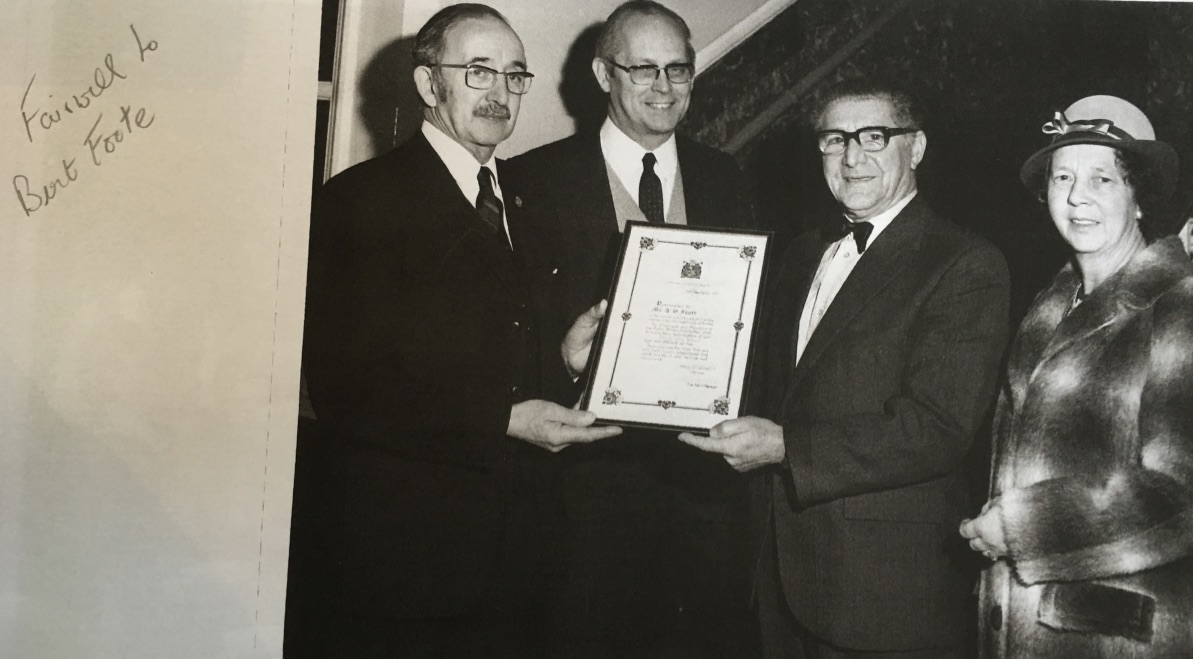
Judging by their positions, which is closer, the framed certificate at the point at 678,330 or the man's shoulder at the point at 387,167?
the framed certificate at the point at 678,330

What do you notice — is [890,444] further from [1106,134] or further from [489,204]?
[489,204]

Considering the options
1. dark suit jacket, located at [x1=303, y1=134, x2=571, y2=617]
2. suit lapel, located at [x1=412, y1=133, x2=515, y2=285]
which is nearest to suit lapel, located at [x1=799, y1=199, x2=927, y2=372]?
dark suit jacket, located at [x1=303, y1=134, x2=571, y2=617]

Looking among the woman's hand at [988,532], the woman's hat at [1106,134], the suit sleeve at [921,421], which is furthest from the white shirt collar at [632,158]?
the woman's hand at [988,532]

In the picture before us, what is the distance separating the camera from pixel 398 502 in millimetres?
2027

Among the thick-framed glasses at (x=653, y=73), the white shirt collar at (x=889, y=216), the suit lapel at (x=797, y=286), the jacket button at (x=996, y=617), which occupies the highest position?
the thick-framed glasses at (x=653, y=73)

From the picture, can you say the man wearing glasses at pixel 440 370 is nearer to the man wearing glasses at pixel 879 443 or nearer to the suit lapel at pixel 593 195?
the suit lapel at pixel 593 195

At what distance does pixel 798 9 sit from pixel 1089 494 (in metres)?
1.14

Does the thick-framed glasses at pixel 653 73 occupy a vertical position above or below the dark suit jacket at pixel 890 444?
Answer: above

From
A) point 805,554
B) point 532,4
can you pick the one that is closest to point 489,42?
point 532,4

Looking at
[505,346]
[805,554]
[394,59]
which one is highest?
[394,59]

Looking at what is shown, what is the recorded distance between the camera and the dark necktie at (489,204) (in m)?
2.07

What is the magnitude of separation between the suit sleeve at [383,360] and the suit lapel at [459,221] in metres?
0.09

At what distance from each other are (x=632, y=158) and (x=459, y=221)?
1.24 ft

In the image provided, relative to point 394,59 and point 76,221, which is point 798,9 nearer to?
point 394,59
